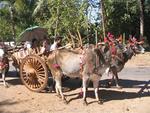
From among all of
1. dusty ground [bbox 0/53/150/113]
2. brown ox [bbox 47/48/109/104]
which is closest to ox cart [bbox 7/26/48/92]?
dusty ground [bbox 0/53/150/113]

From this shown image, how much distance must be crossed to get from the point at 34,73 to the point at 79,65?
1.95 meters

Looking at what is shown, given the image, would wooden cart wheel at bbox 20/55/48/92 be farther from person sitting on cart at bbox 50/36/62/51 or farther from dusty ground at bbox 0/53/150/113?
person sitting on cart at bbox 50/36/62/51

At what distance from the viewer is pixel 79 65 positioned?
13.0m

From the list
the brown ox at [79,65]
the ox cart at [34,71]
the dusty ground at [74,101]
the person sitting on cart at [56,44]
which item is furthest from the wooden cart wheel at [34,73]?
the person sitting on cart at [56,44]

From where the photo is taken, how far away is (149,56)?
95.0 ft

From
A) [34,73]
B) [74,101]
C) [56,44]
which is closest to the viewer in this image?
[74,101]

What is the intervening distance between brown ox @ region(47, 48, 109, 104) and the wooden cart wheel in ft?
1.42

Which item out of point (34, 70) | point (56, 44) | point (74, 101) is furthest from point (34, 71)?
point (74, 101)

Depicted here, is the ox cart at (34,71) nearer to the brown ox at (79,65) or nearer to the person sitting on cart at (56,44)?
the brown ox at (79,65)

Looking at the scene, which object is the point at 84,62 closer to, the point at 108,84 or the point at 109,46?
the point at 109,46

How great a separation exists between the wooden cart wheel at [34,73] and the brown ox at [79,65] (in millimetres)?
433

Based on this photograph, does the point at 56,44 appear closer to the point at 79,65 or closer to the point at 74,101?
the point at 79,65

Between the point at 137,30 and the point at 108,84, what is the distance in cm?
2814

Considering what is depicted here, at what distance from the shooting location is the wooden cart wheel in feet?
45.7
